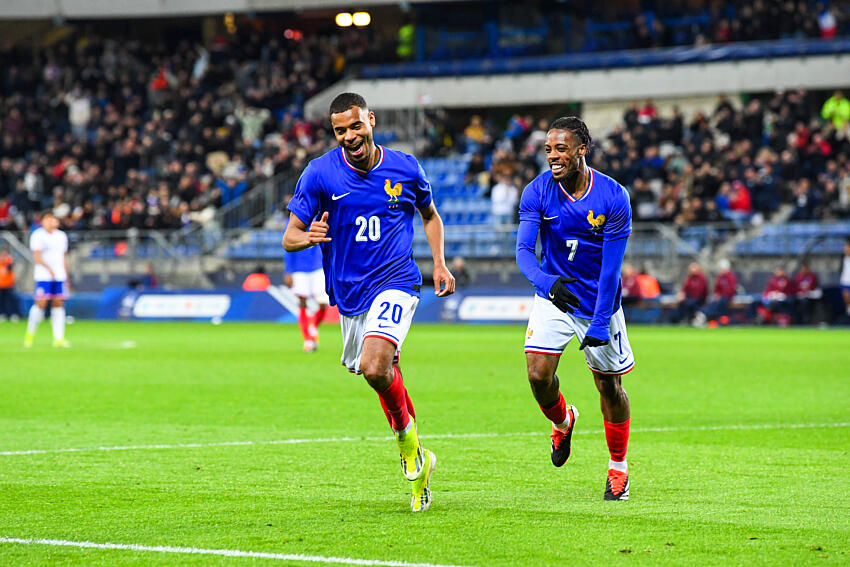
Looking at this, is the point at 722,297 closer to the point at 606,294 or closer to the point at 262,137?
the point at 262,137

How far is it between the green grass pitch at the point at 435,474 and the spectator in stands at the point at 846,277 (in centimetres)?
1127

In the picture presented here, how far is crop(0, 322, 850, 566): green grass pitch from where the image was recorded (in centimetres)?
647

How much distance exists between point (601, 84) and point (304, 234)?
35.8m

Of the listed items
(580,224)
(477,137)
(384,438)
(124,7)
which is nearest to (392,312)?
(580,224)

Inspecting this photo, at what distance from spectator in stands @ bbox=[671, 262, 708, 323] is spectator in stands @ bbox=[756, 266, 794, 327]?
1.42 meters

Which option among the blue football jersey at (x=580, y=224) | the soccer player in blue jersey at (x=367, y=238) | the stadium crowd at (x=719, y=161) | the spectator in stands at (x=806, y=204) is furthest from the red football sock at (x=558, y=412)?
the spectator in stands at (x=806, y=204)

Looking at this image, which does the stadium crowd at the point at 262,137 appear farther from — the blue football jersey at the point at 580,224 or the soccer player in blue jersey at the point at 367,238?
the soccer player in blue jersey at the point at 367,238

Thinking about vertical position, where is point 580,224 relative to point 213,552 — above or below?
above

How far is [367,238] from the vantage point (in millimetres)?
7871

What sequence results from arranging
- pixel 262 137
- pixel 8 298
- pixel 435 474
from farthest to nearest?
pixel 262 137
pixel 8 298
pixel 435 474

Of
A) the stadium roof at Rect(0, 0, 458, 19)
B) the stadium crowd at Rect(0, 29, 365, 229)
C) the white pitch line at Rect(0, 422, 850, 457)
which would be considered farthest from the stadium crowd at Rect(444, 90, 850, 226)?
the white pitch line at Rect(0, 422, 850, 457)

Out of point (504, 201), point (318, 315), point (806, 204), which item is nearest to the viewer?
point (318, 315)

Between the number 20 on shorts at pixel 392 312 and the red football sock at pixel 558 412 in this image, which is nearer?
the number 20 on shorts at pixel 392 312

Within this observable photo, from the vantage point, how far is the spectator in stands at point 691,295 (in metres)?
31.3
